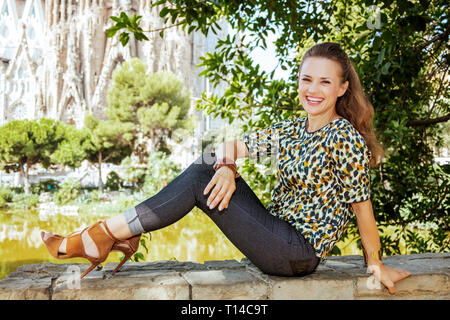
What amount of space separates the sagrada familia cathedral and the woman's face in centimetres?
2446

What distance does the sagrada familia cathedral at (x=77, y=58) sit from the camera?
84.2ft

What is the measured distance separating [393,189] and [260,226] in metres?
1.98

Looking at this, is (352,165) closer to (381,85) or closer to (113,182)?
(381,85)

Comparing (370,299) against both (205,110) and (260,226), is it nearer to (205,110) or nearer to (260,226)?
(260,226)

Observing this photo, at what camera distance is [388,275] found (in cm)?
142

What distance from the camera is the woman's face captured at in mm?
1460

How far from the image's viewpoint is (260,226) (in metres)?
1.35

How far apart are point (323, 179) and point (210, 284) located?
0.57 m

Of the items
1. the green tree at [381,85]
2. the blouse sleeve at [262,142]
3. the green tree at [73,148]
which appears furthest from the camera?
the green tree at [73,148]

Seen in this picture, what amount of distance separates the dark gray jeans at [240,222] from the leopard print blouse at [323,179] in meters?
0.07

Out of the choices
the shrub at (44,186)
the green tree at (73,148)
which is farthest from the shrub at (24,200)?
the green tree at (73,148)

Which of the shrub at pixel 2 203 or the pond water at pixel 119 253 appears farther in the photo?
the shrub at pixel 2 203

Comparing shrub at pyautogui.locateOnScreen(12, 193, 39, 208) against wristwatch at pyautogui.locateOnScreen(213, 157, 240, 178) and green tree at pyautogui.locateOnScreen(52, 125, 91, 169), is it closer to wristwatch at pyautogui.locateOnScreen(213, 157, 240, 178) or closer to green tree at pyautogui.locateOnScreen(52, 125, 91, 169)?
green tree at pyautogui.locateOnScreen(52, 125, 91, 169)

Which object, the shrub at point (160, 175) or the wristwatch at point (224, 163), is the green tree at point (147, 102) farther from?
the wristwatch at point (224, 163)
